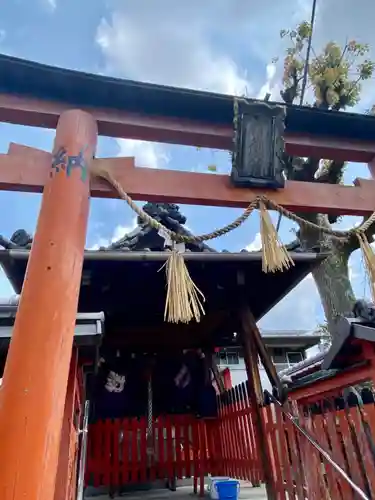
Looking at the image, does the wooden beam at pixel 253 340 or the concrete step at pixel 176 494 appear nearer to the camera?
the wooden beam at pixel 253 340

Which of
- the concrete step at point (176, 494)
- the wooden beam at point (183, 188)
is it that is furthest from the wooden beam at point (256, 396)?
the wooden beam at point (183, 188)

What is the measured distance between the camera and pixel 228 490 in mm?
5559

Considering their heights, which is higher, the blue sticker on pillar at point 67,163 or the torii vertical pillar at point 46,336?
the blue sticker on pillar at point 67,163

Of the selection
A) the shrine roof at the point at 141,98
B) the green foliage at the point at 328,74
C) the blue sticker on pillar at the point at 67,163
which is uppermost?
the green foliage at the point at 328,74

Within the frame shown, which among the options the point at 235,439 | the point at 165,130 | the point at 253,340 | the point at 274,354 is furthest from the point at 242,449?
the point at 274,354

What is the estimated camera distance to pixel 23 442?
1.82 meters

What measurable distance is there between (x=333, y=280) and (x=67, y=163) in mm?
7057

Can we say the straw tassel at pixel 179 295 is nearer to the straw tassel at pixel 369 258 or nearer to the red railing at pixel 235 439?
the straw tassel at pixel 369 258

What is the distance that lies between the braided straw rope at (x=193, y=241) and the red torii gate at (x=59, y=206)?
0.13 m

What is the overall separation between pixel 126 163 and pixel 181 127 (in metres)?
0.62

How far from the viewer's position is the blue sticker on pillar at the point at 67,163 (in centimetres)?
270

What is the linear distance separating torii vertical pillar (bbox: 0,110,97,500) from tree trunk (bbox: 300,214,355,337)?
627 cm

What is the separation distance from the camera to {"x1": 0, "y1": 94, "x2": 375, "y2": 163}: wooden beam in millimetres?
2986

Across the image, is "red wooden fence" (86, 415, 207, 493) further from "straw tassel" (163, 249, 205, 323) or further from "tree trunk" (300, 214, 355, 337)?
"straw tassel" (163, 249, 205, 323)
